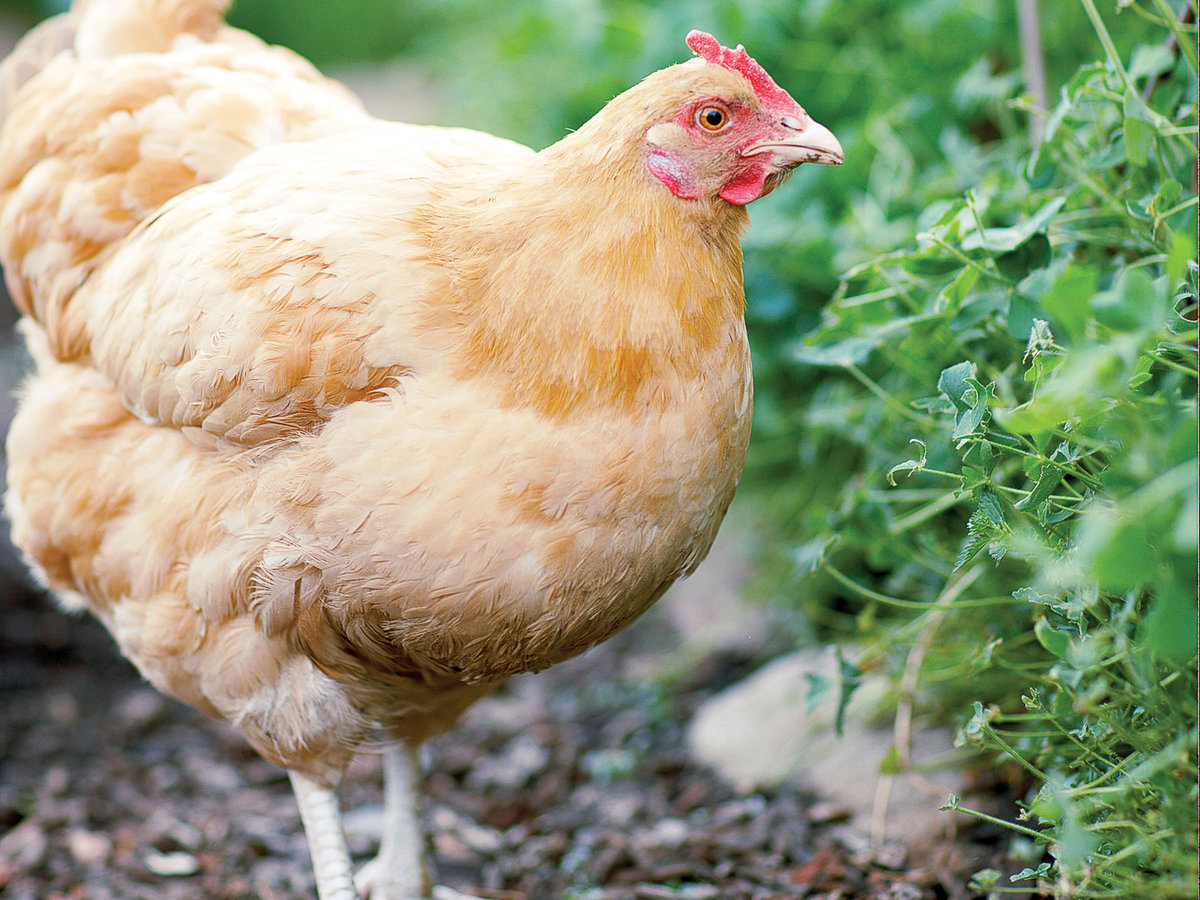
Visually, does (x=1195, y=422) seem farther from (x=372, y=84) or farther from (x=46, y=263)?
(x=372, y=84)

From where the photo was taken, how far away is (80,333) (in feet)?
7.61

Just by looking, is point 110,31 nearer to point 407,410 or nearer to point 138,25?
point 138,25

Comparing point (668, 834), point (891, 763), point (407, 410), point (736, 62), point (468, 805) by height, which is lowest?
point (468, 805)

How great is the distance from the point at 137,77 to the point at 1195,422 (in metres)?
2.28

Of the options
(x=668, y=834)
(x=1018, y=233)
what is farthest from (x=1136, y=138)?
(x=668, y=834)

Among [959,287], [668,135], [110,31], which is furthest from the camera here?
[110,31]

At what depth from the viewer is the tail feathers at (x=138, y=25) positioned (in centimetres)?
269

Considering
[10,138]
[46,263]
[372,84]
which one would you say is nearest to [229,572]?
[46,263]

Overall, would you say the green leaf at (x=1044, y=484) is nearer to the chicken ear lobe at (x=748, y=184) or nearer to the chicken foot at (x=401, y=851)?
the chicken ear lobe at (x=748, y=184)

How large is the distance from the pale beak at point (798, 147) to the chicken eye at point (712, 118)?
60mm

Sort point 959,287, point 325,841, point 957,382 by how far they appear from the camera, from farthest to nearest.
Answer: point 325,841, point 959,287, point 957,382

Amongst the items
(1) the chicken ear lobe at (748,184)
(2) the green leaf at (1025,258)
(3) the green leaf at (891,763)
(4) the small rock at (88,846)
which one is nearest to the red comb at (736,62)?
(1) the chicken ear lobe at (748,184)

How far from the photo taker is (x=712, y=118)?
1.74 meters

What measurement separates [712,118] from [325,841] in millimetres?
1628
